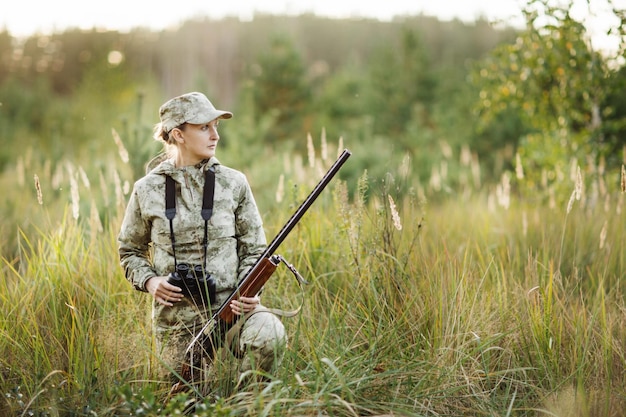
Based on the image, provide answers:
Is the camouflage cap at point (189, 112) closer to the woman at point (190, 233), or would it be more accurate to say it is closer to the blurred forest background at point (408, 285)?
the woman at point (190, 233)

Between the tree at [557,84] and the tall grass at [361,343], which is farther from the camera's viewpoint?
the tree at [557,84]

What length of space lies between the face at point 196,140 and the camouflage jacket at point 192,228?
0.21 feet

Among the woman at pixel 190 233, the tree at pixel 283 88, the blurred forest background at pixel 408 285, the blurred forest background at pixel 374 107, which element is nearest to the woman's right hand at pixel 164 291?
the woman at pixel 190 233

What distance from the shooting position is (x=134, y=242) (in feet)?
12.3

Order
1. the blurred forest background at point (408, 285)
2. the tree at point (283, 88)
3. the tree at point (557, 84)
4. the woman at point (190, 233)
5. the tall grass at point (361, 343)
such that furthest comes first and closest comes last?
the tree at point (283, 88) → the tree at point (557, 84) → the woman at point (190, 233) → the blurred forest background at point (408, 285) → the tall grass at point (361, 343)

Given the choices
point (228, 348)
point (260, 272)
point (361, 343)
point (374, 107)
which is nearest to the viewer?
point (228, 348)

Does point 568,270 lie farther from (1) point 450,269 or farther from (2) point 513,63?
(2) point 513,63

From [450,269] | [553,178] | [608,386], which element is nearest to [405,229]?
[450,269]

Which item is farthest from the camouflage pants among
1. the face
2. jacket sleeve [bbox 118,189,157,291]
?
the face

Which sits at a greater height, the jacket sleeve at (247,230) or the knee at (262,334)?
the jacket sleeve at (247,230)

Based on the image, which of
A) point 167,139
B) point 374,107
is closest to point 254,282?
point 167,139

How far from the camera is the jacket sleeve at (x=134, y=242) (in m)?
3.64

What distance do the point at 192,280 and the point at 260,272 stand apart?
0.36 meters

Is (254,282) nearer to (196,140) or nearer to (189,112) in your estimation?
(196,140)
